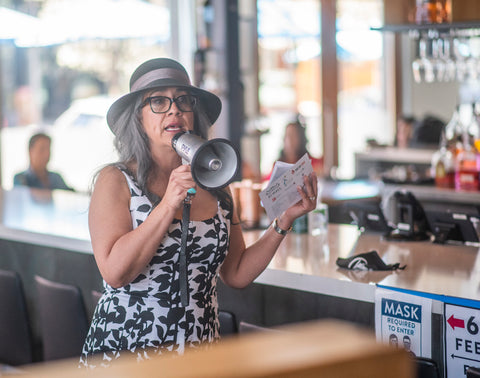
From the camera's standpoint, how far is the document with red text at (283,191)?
2.18 metres

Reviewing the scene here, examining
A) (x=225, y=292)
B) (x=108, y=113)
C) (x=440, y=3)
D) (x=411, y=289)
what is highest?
(x=440, y=3)

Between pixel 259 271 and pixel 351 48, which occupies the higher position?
pixel 351 48

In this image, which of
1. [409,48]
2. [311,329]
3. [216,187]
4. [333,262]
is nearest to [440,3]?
[333,262]

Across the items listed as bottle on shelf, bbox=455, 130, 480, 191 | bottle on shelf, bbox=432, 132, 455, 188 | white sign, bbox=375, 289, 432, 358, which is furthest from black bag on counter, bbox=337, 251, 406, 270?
bottle on shelf, bbox=432, 132, 455, 188

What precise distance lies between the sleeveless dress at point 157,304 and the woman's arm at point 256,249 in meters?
0.17

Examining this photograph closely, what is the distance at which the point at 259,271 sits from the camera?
217 cm

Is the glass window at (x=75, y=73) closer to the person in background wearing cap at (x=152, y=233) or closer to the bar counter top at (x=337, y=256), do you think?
the bar counter top at (x=337, y=256)

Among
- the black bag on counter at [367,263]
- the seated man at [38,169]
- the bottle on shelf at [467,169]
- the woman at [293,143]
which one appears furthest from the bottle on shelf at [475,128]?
the seated man at [38,169]

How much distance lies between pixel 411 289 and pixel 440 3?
205cm

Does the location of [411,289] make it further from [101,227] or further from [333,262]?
[101,227]

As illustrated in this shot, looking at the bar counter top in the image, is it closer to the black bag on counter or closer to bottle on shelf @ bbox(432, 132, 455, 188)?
the black bag on counter

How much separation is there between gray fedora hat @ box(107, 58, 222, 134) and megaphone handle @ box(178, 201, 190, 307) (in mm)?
357

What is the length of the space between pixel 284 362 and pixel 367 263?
1.84 meters

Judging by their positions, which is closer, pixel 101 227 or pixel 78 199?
pixel 101 227
